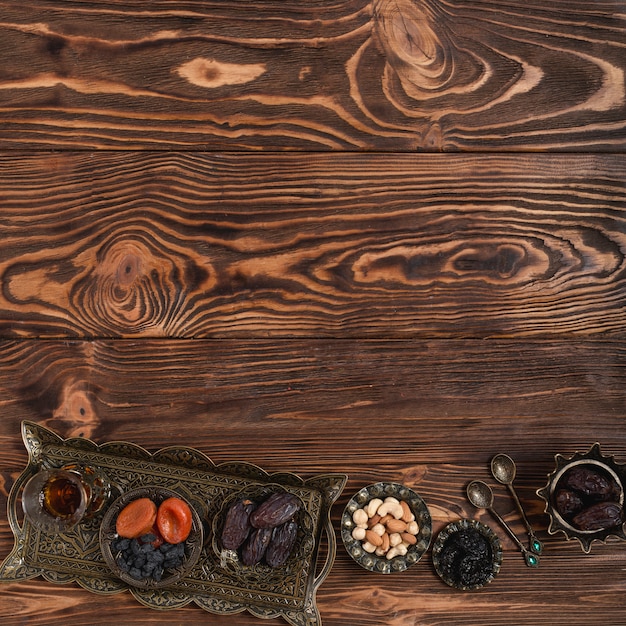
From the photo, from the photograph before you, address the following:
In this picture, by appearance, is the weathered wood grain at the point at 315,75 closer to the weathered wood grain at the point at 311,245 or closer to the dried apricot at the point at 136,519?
the weathered wood grain at the point at 311,245

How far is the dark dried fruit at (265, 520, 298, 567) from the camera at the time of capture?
3.98 feet

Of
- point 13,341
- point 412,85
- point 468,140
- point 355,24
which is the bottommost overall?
point 13,341

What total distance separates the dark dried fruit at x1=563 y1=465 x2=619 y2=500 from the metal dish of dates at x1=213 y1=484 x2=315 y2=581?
521 mm

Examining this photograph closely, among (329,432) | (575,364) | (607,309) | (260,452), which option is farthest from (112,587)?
(607,309)

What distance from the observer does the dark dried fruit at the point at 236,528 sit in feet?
3.99

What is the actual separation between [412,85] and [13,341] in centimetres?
99

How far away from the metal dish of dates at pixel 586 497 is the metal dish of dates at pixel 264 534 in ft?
1.56

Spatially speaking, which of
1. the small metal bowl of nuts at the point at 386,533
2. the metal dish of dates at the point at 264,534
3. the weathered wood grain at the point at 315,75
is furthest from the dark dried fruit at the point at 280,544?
the weathered wood grain at the point at 315,75

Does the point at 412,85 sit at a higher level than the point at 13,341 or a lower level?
higher

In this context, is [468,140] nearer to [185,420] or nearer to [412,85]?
[412,85]

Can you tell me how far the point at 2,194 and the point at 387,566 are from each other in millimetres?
1096

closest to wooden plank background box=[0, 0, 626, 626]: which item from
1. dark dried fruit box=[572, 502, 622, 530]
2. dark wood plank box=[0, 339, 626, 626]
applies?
dark wood plank box=[0, 339, 626, 626]

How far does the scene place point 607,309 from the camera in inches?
52.7

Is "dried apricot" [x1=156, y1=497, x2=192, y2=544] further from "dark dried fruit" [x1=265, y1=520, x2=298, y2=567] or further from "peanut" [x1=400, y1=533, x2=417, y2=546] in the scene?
"peanut" [x1=400, y1=533, x2=417, y2=546]
